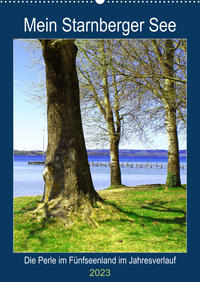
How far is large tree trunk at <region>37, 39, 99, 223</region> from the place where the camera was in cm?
603

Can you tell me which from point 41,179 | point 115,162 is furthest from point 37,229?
point 41,179

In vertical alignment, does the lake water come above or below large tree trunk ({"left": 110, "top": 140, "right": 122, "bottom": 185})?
below

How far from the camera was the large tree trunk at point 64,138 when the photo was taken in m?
6.03

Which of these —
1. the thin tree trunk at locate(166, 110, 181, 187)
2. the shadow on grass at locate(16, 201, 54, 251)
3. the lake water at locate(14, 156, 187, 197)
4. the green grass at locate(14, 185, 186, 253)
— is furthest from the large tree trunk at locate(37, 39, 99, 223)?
the lake water at locate(14, 156, 187, 197)

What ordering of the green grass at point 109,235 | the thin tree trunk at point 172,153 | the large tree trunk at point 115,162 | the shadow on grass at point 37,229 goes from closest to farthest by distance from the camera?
the green grass at point 109,235, the shadow on grass at point 37,229, the thin tree trunk at point 172,153, the large tree trunk at point 115,162

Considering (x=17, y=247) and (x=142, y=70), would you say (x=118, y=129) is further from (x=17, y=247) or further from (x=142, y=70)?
(x=17, y=247)

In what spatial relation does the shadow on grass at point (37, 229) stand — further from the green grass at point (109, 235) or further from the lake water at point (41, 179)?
the lake water at point (41, 179)

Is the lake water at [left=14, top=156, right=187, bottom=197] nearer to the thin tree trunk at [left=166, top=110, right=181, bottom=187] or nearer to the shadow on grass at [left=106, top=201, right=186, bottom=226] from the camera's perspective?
the thin tree trunk at [left=166, top=110, right=181, bottom=187]

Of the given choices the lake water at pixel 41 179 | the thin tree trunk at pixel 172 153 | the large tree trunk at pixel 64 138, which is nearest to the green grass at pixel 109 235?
the large tree trunk at pixel 64 138

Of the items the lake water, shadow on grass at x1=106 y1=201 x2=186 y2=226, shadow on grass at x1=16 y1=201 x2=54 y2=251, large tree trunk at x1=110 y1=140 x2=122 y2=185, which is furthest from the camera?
the lake water

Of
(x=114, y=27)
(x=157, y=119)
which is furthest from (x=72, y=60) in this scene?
(x=157, y=119)

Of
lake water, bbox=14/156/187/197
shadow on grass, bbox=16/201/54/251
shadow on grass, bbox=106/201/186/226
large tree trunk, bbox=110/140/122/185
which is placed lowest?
lake water, bbox=14/156/187/197

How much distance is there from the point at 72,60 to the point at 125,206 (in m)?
4.60

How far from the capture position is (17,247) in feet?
15.9
